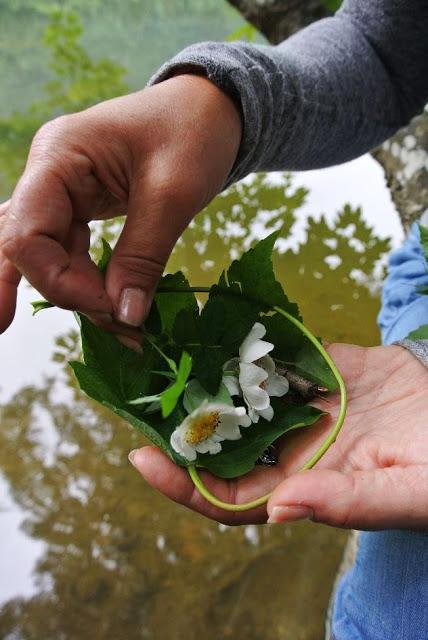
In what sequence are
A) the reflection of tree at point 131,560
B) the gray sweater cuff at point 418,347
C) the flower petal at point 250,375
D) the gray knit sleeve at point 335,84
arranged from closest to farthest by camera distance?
the flower petal at point 250,375 → the gray sweater cuff at point 418,347 → the gray knit sleeve at point 335,84 → the reflection of tree at point 131,560

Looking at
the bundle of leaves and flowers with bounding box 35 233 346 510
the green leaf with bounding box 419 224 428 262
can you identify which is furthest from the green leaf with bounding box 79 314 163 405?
the green leaf with bounding box 419 224 428 262

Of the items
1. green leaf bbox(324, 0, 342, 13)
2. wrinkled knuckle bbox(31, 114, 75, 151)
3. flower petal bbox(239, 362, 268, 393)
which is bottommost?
flower petal bbox(239, 362, 268, 393)

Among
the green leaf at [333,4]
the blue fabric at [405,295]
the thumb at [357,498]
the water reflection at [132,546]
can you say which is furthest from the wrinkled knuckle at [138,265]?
the green leaf at [333,4]

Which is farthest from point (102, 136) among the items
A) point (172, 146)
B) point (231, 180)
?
point (231, 180)

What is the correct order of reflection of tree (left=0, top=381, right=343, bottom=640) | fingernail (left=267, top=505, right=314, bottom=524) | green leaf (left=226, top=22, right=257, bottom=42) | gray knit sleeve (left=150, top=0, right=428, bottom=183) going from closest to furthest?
1. fingernail (left=267, top=505, right=314, bottom=524)
2. gray knit sleeve (left=150, top=0, right=428, bottom=183)
3. reflection of tree (left=0, top=381, right=343, bottom=640)
4. green leaf (left=226, top=22, right=257, bottom=42)

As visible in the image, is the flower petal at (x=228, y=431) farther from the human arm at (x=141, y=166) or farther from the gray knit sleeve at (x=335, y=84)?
the gray knit sleeve at (x=335, y=84)

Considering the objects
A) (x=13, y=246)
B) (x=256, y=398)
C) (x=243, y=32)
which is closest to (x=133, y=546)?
(x=256, y=398)

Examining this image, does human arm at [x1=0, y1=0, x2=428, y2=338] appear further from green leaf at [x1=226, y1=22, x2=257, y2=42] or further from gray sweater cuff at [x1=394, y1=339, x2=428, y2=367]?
green leaf at [x1=226, y1=22, x2=257, y2=42]

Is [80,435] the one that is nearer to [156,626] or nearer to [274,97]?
[156,626]
